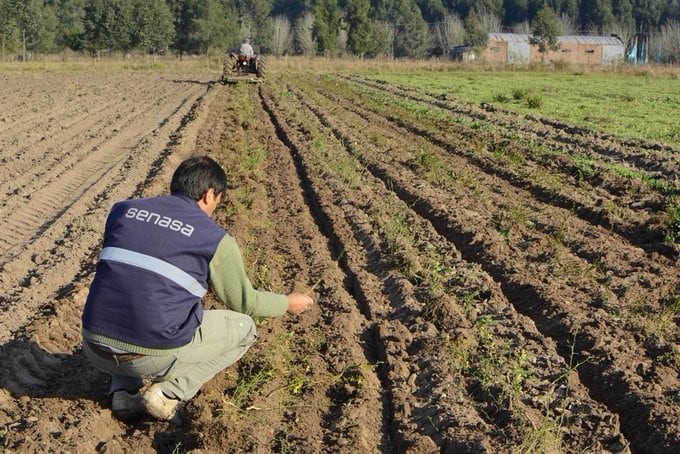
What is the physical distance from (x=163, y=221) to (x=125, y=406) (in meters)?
1.14

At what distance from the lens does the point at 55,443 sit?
4.21 meters

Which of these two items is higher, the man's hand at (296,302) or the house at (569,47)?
the house at (569,47)

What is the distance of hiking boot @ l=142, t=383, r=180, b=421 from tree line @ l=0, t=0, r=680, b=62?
60.0 metres

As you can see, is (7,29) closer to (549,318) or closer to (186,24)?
(186,24)

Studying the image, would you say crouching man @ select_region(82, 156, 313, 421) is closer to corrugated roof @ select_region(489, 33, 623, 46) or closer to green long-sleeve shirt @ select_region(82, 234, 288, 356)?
green long-sleeve shirt @ select_region(82, 234, 288, 356)

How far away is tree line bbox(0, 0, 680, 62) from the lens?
6469 cm

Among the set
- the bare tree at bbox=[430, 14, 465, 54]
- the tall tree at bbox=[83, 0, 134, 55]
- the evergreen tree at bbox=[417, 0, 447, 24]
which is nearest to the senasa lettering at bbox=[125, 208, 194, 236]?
the tall tree at bbox=[83, 0, 134, 55]

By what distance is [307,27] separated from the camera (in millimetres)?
92375

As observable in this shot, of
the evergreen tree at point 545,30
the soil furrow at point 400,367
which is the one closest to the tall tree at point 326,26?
the evergreen tree at point 545,30

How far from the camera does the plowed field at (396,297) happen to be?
448 cm

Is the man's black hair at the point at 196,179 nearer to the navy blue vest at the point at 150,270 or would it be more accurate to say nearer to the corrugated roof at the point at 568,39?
the navy blue vest at the point at 150,270

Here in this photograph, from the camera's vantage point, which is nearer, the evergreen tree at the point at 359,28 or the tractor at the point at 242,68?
the tractor at the point at 242,68

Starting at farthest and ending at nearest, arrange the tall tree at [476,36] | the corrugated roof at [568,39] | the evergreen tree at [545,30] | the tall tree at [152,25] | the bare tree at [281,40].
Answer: the bare tree at [281,40] < the corrugated roof at [568,39] < the tall tree at [476,36] < the evergreen tree at [545,30] < the tall tree at [152,25]

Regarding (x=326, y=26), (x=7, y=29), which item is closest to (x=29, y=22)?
(x=7, y=29)
